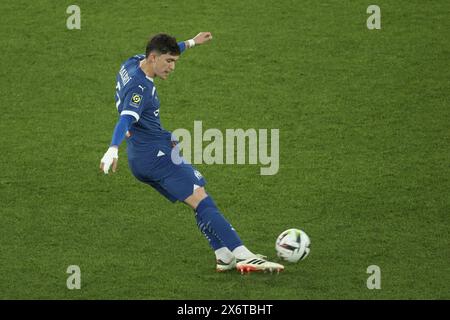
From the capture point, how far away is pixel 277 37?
1390 cm

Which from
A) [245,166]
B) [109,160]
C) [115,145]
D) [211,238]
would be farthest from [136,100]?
[245,166]

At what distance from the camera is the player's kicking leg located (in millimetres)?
8641

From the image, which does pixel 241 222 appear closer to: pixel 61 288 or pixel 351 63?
pixel 61 288

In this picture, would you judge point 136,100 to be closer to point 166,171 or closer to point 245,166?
point 166,171

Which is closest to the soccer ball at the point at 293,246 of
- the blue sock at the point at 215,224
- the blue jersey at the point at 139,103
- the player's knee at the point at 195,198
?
the blue sock at the point at 215,224

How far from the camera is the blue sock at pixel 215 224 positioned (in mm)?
8680

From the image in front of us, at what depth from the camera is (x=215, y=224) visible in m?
8.67

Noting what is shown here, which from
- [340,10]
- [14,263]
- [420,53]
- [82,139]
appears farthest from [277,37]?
[14,263]

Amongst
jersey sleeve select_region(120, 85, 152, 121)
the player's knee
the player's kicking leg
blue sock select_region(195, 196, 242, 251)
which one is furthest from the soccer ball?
jersey sleeve select_region(120, 85, 152, 121)

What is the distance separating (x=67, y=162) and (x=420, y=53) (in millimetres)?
5179

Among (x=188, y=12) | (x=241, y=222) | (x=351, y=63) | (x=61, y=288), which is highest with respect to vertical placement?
(x=188, y=12)

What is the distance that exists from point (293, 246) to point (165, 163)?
136cm

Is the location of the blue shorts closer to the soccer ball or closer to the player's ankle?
the player's ankle

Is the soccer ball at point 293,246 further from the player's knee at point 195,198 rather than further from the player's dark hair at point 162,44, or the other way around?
the player's dark hair at point 162,44
